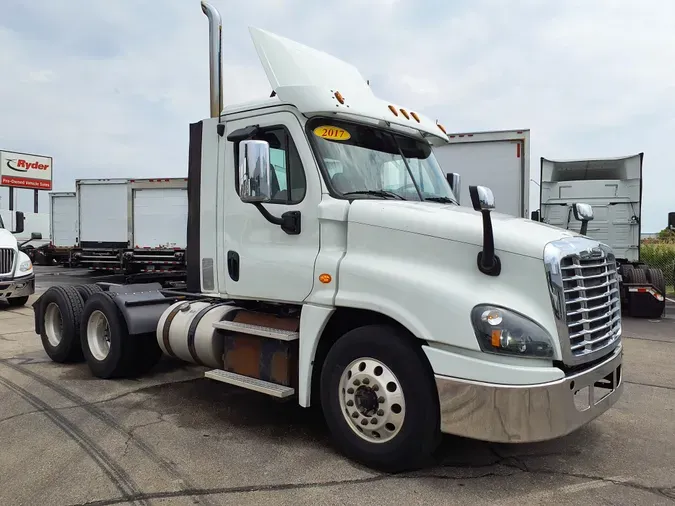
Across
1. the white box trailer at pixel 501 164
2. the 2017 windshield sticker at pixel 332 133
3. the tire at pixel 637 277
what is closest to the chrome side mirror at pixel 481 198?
the 2017 windshield sticker at pixel 332 133

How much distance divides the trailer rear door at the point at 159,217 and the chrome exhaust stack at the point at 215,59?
562 inches

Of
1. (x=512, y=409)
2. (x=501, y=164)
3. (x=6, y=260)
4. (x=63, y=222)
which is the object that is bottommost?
(x=512, y=409)

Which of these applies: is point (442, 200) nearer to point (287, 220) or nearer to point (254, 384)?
point (287, 220)

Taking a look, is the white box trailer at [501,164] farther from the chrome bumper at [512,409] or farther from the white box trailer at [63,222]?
the white box trailer at [63,222]

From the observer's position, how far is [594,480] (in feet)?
12.4

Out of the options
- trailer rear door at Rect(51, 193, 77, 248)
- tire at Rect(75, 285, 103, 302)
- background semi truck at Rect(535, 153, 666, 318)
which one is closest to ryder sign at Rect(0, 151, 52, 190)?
trailer rear door at Rect(51, 193, 77, 248)

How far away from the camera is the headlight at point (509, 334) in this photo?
3.35m

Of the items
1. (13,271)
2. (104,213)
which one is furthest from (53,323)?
(104,213)

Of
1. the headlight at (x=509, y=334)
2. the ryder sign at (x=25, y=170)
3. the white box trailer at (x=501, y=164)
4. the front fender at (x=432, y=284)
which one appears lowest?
the headlight at (x=509, y=334)

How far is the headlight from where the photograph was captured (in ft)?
11.0

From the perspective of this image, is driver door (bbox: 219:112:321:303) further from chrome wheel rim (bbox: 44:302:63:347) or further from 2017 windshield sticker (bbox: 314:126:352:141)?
chrome wheel rim (bbox: 44:302:63:347)

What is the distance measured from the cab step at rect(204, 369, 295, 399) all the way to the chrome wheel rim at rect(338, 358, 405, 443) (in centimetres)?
54

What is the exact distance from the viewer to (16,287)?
41.9 ft

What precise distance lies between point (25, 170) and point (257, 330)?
47.6 meters
